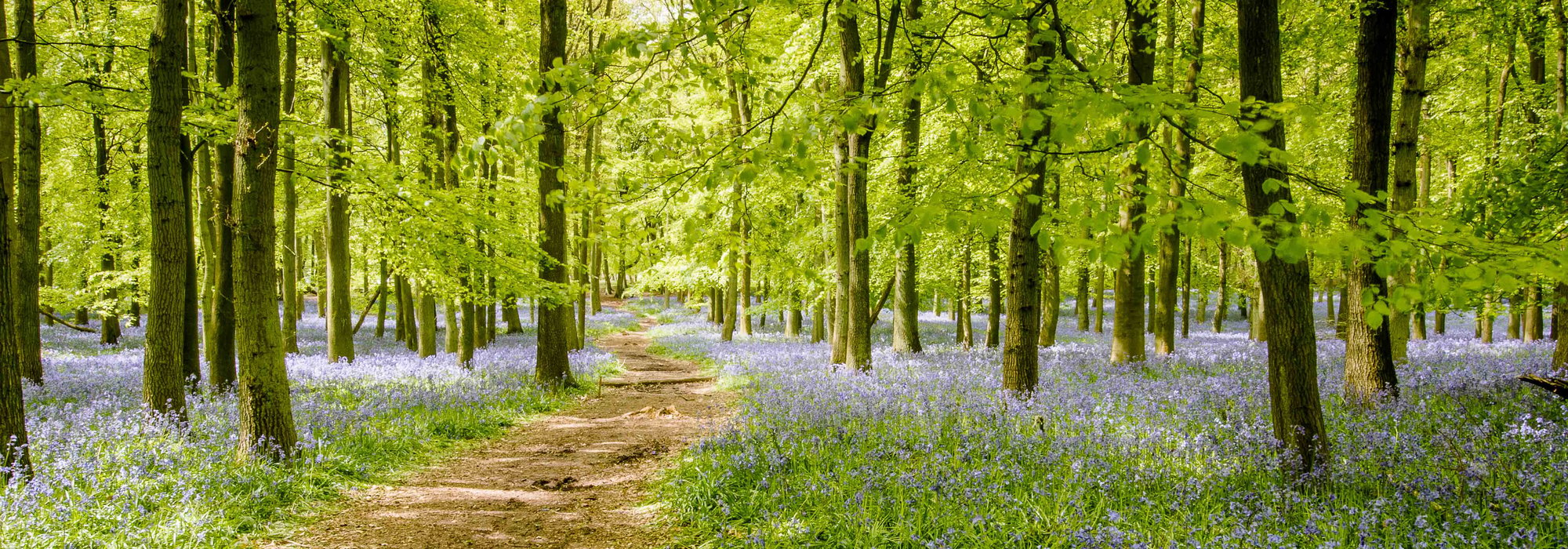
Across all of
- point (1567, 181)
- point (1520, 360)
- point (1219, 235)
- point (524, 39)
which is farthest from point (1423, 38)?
point (524, 39)

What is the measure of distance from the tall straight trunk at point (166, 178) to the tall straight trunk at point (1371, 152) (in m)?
11.0

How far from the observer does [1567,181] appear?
7.19 m

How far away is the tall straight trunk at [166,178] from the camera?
6.37 meters

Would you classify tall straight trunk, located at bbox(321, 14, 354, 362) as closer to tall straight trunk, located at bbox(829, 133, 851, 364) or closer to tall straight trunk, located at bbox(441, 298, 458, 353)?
tall straight trunk, located at bbox(441, 298, 458, 353)

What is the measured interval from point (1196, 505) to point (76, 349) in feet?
81.2

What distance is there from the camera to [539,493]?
6574mm

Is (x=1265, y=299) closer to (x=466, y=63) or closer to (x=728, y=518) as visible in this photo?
(x=728, y=518)

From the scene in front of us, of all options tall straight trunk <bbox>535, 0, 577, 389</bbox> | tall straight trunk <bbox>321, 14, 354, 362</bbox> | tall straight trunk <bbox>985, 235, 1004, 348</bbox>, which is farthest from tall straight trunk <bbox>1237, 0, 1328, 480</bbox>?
tall straight trunk <bbox>985, 235, 1004, 348</bbox>

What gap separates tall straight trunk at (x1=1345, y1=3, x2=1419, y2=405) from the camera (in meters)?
6.83

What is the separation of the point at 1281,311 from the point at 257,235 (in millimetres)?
8261

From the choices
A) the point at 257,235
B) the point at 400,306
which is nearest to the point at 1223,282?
the point at 257,235

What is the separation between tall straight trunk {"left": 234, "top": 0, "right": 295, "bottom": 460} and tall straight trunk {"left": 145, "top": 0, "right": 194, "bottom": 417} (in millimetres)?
984

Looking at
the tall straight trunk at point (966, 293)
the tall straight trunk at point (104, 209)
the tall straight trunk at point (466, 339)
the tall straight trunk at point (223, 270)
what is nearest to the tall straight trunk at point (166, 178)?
the tall straight trunk at point (223, 270)

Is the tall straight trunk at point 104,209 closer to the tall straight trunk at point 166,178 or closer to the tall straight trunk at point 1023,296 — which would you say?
the tall straight trunk at point 166,178
